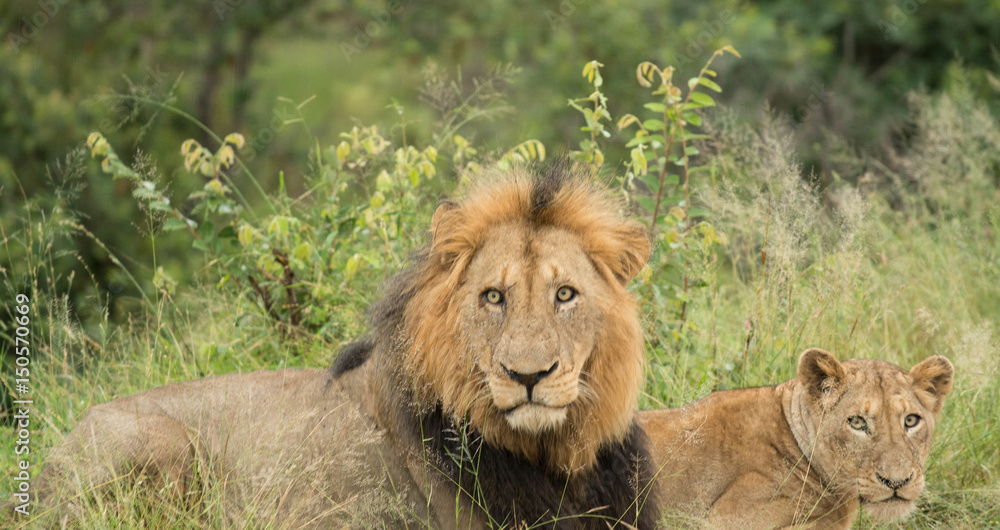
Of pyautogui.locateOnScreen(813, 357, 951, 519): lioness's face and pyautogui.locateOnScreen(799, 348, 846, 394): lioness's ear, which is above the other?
pyautogui.locateOnScreen(799, 348, 846, 394): lioness's ear

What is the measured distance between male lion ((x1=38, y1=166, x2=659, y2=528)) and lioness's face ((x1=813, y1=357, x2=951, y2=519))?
0.82 metres

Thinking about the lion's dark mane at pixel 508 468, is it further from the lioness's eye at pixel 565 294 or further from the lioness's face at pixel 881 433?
the lioness's face at pixel 881 433

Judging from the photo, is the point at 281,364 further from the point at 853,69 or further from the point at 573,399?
the point at 853,69

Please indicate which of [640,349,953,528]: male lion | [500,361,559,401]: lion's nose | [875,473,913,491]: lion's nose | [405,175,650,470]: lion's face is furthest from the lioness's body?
[500,361,559,401]: lion's nose

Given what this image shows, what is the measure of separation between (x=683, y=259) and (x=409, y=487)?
234 cm

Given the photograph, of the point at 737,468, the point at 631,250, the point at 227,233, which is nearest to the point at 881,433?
the point at 737,468

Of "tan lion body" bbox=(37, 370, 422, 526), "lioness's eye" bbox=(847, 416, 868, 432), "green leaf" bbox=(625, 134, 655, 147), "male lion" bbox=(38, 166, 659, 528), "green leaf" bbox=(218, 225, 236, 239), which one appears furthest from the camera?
"green leaf" bbox=(218, 225, 236, 239)

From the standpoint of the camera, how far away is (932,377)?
169 inches

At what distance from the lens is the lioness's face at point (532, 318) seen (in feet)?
10.8

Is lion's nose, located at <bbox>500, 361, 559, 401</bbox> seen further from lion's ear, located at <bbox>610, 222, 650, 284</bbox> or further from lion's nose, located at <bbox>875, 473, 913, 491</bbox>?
lion's nose, located at <bbox>875, 473, 913, 491</bbox>

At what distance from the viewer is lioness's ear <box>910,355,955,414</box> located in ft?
14.0

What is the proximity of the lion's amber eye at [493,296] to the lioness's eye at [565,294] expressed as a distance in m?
0.19

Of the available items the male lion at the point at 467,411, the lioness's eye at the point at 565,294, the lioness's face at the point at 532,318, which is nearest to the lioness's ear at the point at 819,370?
the male lion at the point at 467,411

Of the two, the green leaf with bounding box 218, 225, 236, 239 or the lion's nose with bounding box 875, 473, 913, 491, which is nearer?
the lion's nose with bounding box 875, 473, 913, 491
